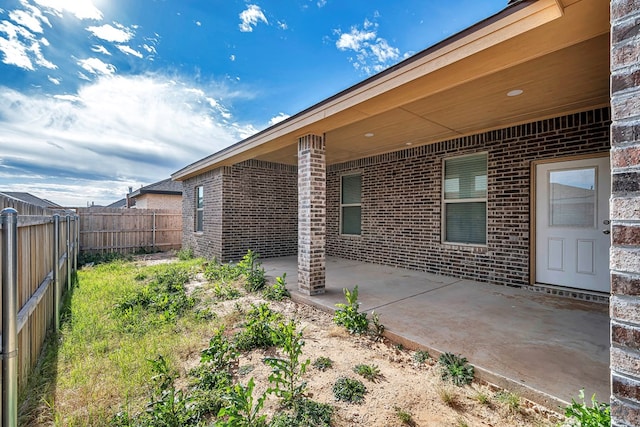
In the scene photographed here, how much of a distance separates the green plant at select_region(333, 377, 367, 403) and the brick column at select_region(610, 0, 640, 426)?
164cm

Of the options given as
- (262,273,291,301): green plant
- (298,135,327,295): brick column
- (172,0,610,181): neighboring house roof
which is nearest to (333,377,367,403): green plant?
(298,135,327,295): brick column

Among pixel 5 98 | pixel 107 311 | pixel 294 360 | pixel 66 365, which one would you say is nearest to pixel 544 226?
pixel 294 360

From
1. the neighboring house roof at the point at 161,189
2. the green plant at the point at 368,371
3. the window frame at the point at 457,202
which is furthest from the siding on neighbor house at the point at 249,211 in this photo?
the neighboring house roof at the point at 161,189

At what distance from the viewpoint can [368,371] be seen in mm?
2506

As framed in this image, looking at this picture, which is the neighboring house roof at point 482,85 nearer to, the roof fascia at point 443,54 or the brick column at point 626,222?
the roof fascia at point 443,54

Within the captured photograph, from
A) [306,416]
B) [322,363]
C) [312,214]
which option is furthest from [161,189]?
[306,416]

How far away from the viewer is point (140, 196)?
17.2 metres

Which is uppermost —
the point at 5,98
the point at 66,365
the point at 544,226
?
the point at 5,98

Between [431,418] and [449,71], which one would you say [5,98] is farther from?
[431,418]

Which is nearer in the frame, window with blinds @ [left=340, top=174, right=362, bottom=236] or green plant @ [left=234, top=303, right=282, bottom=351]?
green plant @ [left=234, top=303, right=282, bottom=351]

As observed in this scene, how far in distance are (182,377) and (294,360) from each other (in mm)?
1047

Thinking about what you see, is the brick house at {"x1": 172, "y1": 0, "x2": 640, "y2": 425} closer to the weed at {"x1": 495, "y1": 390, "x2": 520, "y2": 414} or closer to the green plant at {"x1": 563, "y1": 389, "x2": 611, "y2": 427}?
the green plant at {"x1": 563, "y1": 389, "x2": 611, "y2": 427}

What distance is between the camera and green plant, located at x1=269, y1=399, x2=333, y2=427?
1.88 metres

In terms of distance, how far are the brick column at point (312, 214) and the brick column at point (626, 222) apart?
3.93 metres
